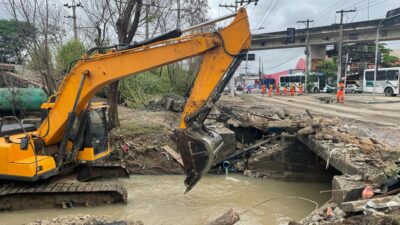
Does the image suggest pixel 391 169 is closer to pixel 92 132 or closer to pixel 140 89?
pixel 92 132

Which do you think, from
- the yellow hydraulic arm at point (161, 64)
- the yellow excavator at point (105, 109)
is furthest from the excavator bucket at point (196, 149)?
the yellow hydraulic arm at point (161, 64)

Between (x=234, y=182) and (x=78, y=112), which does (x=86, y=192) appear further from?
(x=234, y=182)

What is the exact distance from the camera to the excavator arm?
23.7 feet

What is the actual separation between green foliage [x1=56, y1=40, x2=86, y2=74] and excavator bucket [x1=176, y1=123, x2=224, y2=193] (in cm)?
1299

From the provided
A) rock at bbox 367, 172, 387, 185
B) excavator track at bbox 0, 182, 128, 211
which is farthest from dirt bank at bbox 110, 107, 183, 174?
rock at bbox 367, 172, 387, 185

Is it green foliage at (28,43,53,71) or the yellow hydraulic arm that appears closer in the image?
the yellow hydraulic arm

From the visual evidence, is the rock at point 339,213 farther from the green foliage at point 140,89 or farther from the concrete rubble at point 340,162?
the green foliage at point 140,89

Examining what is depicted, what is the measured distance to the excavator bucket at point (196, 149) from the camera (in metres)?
7.05

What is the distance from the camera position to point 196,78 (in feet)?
25.1

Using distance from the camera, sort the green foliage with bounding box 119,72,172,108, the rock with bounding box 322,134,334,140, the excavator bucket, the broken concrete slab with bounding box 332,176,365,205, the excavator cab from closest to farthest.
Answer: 1. the broken concrete slab with bounding box 332,176,365,205
2. the excavator bucket
3. the excavator cab
4. the rock with bounding box 322,134,334,140
5. the green foliage with bounding box 119,72,172,108

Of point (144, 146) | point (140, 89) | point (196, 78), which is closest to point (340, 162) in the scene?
point (196, 78)

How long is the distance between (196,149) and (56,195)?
337 cm

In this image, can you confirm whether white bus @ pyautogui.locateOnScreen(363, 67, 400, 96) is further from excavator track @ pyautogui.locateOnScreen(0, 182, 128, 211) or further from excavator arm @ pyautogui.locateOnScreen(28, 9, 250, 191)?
excavator track @ pyautogui.locateOnScreen(0, 182, 128, 211)

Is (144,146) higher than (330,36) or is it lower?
lower
